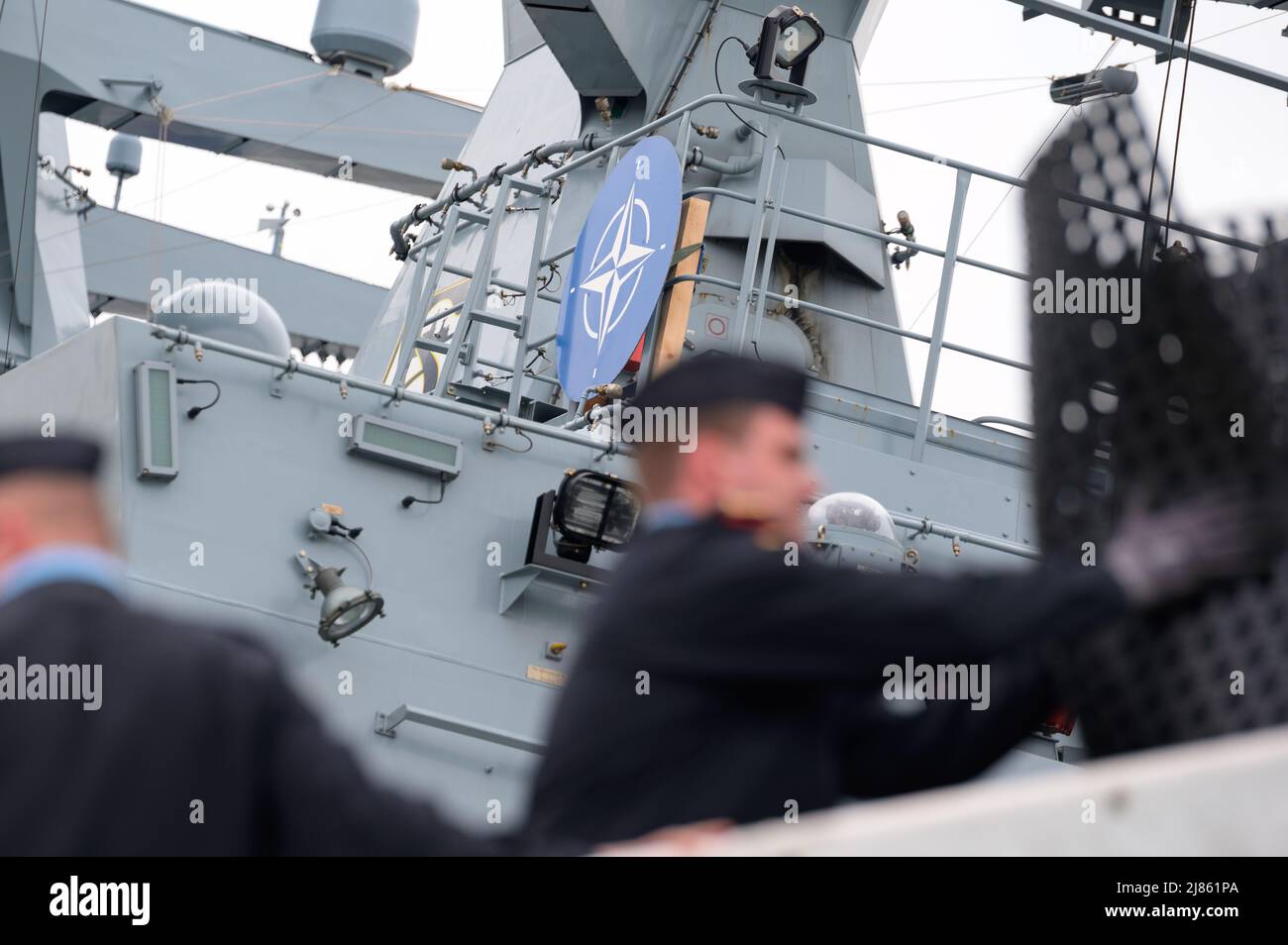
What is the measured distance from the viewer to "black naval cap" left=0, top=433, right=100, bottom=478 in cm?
179

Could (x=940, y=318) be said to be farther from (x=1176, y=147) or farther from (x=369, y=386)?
(x=1176, y=147)

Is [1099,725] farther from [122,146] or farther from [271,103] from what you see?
[122,146]

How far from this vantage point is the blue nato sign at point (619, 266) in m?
6.17

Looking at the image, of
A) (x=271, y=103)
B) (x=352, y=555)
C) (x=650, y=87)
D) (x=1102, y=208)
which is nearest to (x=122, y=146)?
(x=271, y=103)

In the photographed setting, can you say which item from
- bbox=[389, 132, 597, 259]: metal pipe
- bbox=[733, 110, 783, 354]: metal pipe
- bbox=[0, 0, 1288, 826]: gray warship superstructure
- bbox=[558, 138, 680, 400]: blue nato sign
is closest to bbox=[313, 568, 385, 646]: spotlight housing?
bbox=[0, 0, 1288, 826]: gray warship superstructure

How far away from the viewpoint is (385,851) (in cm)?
165

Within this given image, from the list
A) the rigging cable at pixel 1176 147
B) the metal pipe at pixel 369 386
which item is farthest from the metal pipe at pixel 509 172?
the rigging cable at pixel 1176 147

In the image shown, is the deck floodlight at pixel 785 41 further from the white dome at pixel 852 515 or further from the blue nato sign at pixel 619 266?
the white dome at pixel 852 515

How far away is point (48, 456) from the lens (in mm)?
1796

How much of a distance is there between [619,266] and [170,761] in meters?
4.84

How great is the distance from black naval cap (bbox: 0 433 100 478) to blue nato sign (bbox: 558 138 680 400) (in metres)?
4.32

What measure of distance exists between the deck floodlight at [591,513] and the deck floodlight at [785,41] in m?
2.24
